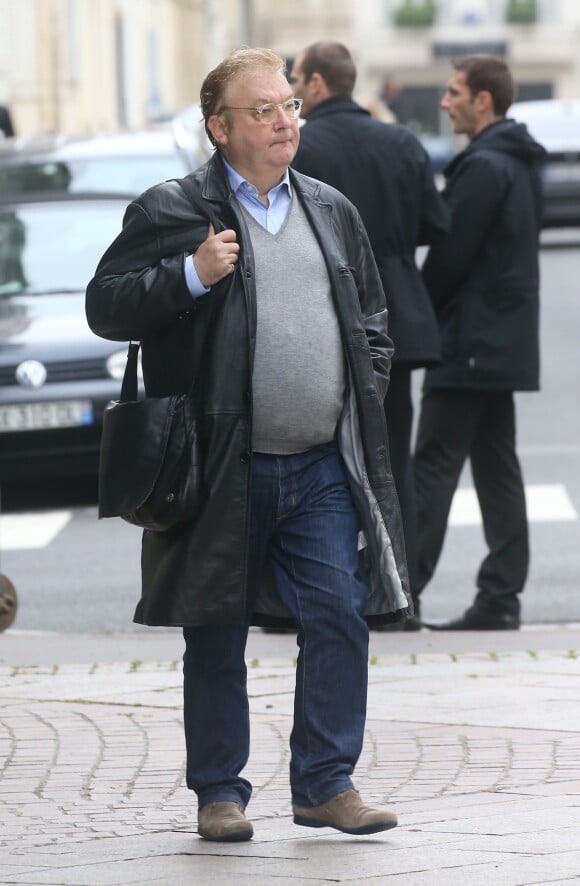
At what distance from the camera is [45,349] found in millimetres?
11391

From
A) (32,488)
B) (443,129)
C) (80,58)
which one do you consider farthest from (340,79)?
(443,129)

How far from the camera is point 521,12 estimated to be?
79812 millimetres

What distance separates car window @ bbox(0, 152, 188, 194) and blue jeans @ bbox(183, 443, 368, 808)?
8561 mm

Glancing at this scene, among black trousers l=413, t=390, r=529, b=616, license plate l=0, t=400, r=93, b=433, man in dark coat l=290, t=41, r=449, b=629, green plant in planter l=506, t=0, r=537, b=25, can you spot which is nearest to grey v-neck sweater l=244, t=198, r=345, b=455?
man in dark coat l=290, t=41, r=449, b=629

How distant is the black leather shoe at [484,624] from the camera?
8219mm

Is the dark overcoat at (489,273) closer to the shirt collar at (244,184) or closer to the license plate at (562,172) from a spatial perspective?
the shirt collar at (244,184)

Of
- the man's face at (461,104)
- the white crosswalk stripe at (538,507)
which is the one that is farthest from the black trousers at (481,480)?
the white crosswalk stripe at (538,507)

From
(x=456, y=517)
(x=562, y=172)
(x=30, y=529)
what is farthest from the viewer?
(x=562, y=172)

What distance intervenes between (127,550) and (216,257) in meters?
5.66

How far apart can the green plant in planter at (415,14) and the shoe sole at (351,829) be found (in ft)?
250

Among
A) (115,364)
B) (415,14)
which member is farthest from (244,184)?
(415,14)

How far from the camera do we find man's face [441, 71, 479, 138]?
27.0 ft

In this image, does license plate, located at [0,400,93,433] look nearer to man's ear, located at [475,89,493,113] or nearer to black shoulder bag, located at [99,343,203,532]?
man's ear, located at [475,89,493,113]

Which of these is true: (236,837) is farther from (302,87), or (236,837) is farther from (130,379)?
(302,87)
